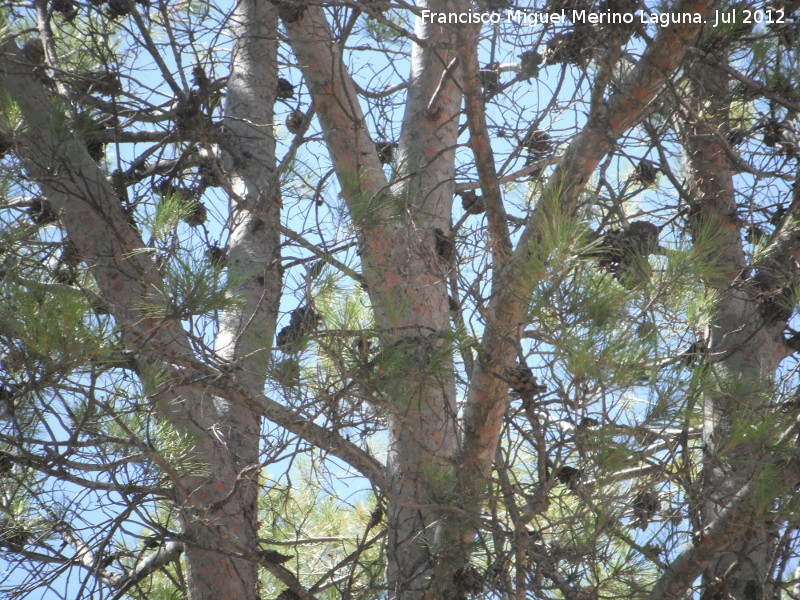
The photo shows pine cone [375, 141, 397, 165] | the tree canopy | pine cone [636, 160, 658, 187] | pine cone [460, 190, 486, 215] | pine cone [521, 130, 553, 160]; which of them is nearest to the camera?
the tree canopy

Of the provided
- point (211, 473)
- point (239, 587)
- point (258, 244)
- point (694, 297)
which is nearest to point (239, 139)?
point (258, 244)

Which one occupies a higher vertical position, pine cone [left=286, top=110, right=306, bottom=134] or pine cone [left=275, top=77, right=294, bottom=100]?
pine cone [left=275, top=77, right=294, bottom=100]

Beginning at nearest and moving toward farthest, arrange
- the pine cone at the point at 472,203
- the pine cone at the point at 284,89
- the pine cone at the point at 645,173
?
the pine cone at the point at 645,173, the pine cone at the point at 472,203, the pine cone at the point at 284,89

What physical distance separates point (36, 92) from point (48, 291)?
69 centimetres

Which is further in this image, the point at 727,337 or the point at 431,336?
the point at 727,337

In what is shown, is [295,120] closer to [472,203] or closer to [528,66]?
[472,203]

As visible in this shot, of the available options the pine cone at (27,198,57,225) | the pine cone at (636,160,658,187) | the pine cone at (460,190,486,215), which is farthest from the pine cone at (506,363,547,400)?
the pine cone at (27,198,57,225)

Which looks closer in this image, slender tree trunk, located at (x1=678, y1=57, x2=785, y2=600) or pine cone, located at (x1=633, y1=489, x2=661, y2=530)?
slender tree trunk, located at (x1=678, y1=57, x2=785, y2=600)

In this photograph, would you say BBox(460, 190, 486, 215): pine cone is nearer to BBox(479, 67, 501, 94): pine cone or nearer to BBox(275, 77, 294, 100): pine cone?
BBox(479, 67, 501, 94): pine cone

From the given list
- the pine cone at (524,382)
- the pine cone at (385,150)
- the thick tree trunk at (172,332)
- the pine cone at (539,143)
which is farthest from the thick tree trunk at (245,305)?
the pine cone at (539,143)

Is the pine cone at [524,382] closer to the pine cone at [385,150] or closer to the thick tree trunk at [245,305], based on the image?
the thick tree trunk at [245,305]

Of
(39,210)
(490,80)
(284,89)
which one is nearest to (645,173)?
(490,80)

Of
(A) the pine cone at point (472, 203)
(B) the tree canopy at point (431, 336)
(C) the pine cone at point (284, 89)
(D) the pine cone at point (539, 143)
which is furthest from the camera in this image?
(C) the pine cone at point (284, 89)

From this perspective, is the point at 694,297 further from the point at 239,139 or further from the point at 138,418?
the point at 239,139
